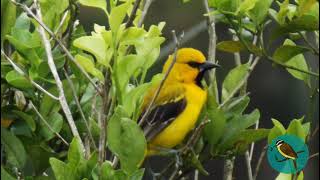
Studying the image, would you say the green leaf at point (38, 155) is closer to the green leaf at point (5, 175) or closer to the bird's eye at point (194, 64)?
the green leaf at point (5, 175)

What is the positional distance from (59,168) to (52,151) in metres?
0.19

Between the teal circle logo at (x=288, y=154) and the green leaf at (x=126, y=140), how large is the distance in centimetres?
24

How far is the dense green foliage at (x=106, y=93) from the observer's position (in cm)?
144

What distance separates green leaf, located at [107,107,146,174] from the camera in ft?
4.58

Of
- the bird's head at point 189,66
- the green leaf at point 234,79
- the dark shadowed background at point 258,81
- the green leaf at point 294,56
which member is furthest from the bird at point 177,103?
the dark shadowed background at point 258,81

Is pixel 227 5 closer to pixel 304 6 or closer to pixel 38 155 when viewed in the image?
pixel 304 6

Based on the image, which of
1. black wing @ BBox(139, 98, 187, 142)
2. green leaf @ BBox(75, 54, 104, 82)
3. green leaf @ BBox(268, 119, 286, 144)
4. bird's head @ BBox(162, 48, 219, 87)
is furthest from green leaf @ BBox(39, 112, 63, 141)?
bird's head @ BBox(162, 48, 219, 87)

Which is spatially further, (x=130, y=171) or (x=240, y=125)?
(x=240, y=125)

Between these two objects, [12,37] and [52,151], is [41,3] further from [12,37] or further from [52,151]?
[52,151]

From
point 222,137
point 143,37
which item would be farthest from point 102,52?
point 222,137

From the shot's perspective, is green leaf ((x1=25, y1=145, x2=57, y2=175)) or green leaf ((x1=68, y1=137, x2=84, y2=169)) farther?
green leaf ((x1=25, y1=145, x2=57, y2=175))

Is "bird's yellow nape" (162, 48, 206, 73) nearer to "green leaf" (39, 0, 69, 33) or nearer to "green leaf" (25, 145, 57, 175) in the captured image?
"green leaf" (39, 0, 69, 33)

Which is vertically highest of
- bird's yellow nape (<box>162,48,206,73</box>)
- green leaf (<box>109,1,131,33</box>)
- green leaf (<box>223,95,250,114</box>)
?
green leaf (<box>109,1,131,33</box>)

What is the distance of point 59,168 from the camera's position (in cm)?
143
